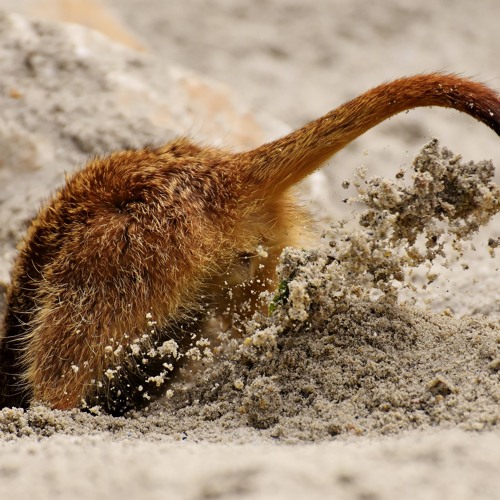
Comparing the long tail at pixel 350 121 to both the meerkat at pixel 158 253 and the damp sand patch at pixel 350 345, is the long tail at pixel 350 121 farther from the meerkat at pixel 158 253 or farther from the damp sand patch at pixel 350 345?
the damp sand patch at pixel 350 345

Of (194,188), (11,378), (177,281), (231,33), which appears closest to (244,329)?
(177,281)

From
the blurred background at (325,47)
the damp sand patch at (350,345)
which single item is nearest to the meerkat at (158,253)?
the damp sand patch at (350,345)

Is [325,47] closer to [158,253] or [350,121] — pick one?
[350,121]

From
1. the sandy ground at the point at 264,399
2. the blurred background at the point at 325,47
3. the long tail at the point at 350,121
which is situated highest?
the blurred background at the point at 325,47

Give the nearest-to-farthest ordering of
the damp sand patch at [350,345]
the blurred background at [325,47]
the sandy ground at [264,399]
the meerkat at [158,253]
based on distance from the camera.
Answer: the sandy ground at [264,399]
the damp sand patch at [350,345]
the meerkat at [158,253]
the blurred background at [325,47]

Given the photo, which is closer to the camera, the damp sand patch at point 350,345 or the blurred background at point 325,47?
the damp sand patch at point 350,345

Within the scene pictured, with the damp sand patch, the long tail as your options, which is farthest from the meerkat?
the damp sand patch

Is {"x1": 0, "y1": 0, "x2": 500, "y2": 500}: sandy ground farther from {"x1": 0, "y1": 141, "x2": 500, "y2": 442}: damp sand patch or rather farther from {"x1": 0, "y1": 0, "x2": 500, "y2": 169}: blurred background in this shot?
{"x1": 0, "y1": 0, "x2": 500, "y2": 169}: blurred background
